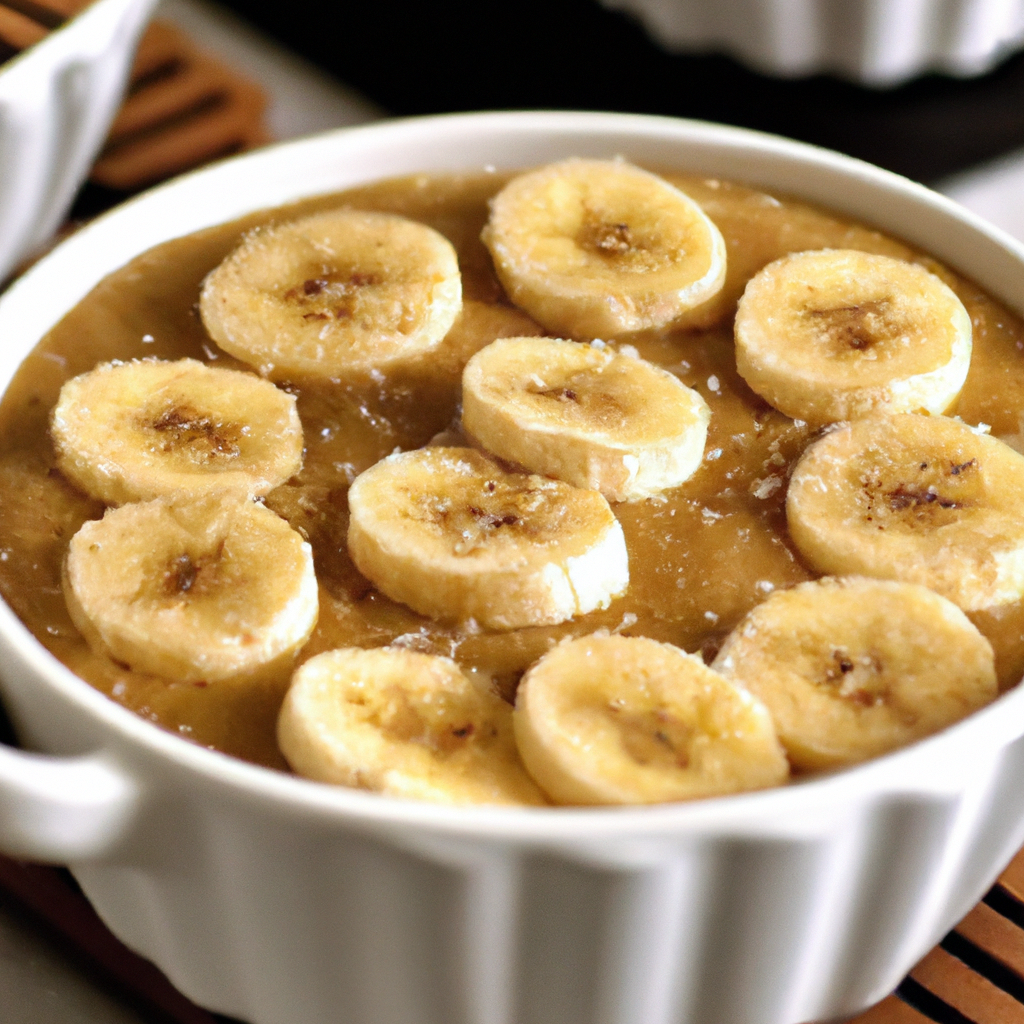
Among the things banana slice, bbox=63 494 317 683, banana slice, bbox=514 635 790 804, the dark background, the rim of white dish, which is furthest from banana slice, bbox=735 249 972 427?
the dark background

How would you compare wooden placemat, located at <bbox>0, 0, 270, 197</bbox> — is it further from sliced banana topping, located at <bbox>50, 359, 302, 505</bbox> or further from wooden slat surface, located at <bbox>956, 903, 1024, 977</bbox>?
wooden slat surface, located at <bbox>956, 903, 1024, 977</bbox>

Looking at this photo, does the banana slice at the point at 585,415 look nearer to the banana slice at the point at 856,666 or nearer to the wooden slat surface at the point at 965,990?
the banana slice at the point at 856,666

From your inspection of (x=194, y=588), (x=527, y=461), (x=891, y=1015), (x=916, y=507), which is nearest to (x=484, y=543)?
(x=527, y=461)

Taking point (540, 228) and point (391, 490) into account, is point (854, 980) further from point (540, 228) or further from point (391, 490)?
point (540, 228)

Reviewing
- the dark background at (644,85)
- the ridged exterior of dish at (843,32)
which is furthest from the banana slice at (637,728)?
the dark background at (644,85)

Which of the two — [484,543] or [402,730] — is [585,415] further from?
[402,730]

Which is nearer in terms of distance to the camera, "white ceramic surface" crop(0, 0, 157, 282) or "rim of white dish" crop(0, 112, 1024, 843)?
"rim of white dish" crop(0, 112, 1024, 843)
